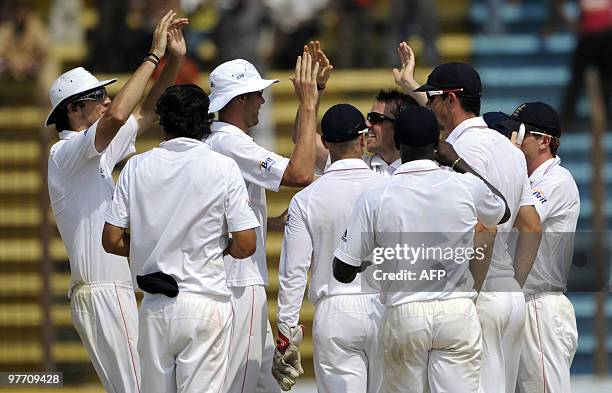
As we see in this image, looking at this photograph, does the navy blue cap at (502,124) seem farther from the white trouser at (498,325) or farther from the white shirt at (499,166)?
the white trouser at (498,325)

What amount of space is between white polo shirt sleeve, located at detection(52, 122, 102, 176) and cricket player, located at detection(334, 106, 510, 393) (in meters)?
1.59

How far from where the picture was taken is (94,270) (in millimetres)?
7688

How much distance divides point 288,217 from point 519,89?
23.6 feet

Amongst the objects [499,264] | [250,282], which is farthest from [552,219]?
[250,282]

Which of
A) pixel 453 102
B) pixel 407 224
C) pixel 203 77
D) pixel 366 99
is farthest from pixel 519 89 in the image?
pixel 407 224

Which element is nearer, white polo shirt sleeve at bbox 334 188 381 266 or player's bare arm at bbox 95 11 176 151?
white polo shirt sleeve at bbox 334 188 381 266

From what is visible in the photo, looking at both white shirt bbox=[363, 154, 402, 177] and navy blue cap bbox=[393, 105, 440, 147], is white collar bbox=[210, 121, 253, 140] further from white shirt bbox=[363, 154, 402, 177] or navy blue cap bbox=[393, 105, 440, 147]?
navy blue cap bbox=[393, 105, 440, 147]

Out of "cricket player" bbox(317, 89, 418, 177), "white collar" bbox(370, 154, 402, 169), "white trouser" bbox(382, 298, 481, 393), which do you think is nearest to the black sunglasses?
"cricket player" bbox(317, 89, 418, 177)

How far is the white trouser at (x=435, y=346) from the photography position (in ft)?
21.5

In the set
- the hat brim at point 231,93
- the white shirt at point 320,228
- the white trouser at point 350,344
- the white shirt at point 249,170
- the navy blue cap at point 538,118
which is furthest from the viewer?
the navy blue cap at point 538,118

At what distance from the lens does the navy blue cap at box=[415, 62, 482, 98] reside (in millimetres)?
7387

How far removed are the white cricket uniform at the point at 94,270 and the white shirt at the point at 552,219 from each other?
2.20m

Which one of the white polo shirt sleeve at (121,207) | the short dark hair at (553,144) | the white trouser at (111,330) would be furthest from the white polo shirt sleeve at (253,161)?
Result: the short dark hair at (553,144)

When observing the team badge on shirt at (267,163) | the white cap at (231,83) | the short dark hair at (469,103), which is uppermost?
the white cap at (231,83)
